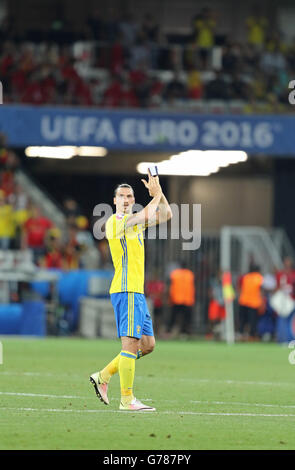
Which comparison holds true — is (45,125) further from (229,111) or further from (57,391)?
(57,391)

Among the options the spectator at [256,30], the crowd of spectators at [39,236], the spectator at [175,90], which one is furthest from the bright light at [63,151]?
the spectator at [256,30]

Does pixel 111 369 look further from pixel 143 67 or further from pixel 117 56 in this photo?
pixel 117 56

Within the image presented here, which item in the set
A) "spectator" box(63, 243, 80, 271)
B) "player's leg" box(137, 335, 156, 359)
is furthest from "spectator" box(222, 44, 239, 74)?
"player's leg" box(137, 335, 156, 359)

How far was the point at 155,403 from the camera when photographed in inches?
434

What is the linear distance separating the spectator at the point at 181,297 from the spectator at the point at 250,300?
4.00 ft

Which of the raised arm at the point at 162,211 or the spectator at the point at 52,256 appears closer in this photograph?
the raised arm at the point at 162,211

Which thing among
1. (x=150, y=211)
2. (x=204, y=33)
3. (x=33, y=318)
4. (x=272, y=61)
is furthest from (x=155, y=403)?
(x=204, y=33)

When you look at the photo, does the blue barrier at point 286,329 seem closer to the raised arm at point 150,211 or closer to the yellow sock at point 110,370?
the yellow sock at point 110,370

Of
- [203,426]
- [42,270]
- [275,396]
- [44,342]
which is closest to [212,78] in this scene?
[42,270]

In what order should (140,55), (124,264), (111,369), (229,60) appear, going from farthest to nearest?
(229,60), (140,55), (111,369), (124,264)

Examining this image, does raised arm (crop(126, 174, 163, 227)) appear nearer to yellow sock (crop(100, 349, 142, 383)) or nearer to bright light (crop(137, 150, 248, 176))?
yellow sock (crop(100, 349, 142, 383))

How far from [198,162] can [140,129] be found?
4133 mm

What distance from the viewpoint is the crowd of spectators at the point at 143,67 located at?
100 feet

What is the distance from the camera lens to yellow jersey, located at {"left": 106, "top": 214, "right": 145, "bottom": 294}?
10164 millimetres
